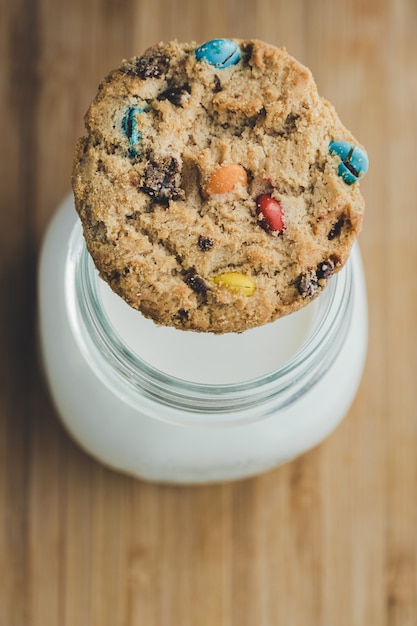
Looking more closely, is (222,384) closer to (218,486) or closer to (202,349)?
(202,349)

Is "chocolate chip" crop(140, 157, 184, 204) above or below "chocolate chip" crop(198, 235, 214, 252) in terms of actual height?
above

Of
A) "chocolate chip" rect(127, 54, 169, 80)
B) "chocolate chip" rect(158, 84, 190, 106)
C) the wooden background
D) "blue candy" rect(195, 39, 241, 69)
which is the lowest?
the wooden background

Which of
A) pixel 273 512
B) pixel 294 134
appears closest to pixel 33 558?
pixel 273 512

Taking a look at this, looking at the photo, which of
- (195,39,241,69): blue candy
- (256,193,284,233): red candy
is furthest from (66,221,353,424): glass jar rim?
(195,39,241,69): blue candy

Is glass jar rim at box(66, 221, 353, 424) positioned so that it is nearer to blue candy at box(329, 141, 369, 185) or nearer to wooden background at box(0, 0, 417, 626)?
blue candy at box(329, 141, 369, 185)

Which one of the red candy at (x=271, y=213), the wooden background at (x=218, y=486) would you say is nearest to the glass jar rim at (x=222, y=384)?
the red candy at (x=271, y=213)

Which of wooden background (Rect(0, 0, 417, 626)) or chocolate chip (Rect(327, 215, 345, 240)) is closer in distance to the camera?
chocolate chip (Rect(327, 215, 345, 240))

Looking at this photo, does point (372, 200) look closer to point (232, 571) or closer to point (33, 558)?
point (232, 571)
